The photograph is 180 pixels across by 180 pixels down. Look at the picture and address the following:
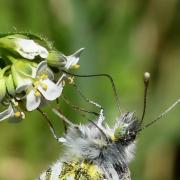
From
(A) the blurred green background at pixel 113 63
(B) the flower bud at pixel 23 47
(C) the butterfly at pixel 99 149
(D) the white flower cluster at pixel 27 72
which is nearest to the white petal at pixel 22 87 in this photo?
(D) the white flower cluster at pixel 27 72

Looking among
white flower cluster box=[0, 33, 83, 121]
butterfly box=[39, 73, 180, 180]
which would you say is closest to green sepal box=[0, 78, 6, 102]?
white flower cluster box=[0, 33, 83, 121]

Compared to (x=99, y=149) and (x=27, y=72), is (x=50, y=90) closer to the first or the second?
(x=27, y=72)

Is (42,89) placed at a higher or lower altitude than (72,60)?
lower

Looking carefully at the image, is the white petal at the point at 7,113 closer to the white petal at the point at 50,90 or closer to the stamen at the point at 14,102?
the stamen at the point at 14,102

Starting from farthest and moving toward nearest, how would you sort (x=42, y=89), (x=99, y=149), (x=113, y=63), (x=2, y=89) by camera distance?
1. (x=113, y=63)
2. (x=99, y=149)
3. (x=42, y=89)
4. (x=2, y=89)

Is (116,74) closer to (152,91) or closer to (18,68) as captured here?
(152,91)

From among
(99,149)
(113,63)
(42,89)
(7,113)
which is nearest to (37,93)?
(42,89)
